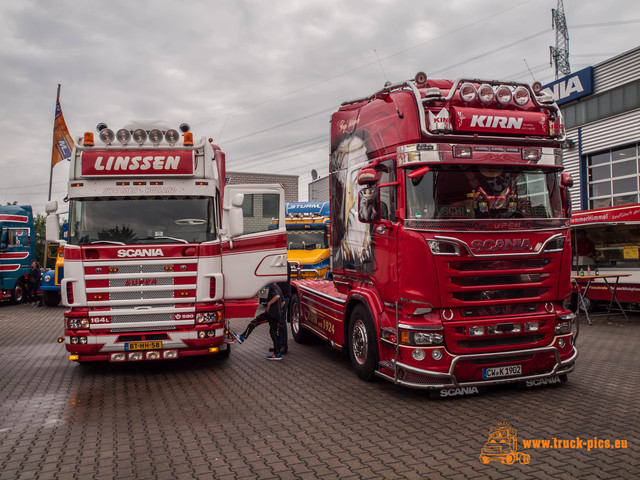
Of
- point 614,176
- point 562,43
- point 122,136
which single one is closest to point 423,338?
point 122,136

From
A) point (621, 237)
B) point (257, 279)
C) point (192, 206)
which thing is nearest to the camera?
point (192, 206)

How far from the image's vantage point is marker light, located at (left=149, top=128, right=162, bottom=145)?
8516 millimetres

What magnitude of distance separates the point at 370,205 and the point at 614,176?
742 inches

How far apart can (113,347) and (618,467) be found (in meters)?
6.53

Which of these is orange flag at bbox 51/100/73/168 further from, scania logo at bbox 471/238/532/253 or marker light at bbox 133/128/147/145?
scania logo at bbox 471/238/532/253

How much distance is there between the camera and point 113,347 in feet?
26.1

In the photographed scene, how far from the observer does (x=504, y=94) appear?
7020mm

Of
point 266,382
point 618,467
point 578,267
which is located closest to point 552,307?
point 618,467

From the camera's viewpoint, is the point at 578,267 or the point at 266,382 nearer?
the point at 266,382

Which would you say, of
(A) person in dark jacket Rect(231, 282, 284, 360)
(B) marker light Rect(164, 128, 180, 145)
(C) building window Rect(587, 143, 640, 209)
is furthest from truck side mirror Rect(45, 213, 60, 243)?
(C) building window Rect(587, 143, 640, 209)

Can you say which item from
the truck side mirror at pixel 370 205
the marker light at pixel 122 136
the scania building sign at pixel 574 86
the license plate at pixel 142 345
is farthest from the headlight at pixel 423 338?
the scania building sign at pixel 574 86

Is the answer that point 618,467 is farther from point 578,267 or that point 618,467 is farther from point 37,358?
point 578,267

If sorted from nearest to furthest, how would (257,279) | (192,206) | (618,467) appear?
(618,467) < (192,206) < (257,279)

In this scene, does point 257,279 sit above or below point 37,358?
above
